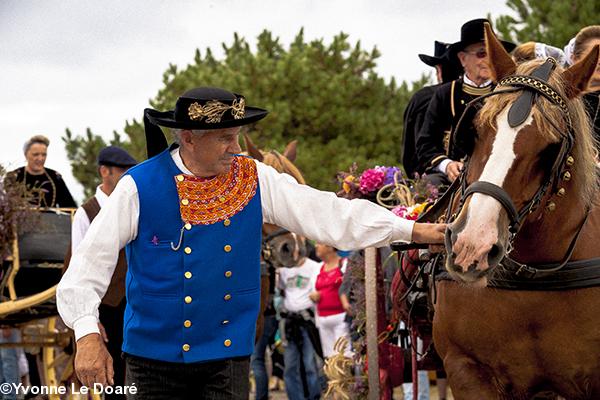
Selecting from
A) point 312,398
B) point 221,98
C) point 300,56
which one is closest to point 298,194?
point 221,98

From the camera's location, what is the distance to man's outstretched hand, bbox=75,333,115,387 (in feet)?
13.9

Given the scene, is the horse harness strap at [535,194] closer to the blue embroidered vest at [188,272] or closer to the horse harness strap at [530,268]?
the horse harness strap at [530,268]

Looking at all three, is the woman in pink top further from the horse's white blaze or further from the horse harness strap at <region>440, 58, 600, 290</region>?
the horse's white blaze

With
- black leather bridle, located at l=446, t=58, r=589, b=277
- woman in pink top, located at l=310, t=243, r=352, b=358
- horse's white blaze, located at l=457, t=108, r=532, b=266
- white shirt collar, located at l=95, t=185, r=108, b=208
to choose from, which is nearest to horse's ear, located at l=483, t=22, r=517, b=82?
black leather bridle, located at l=446, t=58, r=589, b=277

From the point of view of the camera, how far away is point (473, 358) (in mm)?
5234

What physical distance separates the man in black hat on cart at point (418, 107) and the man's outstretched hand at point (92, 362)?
153 inches

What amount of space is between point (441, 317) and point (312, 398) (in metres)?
6.81

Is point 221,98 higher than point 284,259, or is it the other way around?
point 221,98

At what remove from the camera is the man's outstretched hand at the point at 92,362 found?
167 inches

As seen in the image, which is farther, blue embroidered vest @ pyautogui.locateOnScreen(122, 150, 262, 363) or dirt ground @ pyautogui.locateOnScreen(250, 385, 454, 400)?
dirt ground @ pyautogui.locateOnScreen(250, 385, 454, 400)

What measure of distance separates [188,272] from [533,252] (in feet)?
5.24

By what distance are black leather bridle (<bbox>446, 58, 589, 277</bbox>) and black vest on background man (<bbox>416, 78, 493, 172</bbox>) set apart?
2186 millimetres

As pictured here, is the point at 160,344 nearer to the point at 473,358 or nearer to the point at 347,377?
the point at 473,358

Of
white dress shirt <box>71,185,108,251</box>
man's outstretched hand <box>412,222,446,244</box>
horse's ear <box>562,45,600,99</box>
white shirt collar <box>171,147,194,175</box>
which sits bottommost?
man's outstretched hand <box>412,222,446,244</box>
